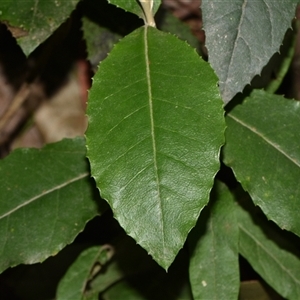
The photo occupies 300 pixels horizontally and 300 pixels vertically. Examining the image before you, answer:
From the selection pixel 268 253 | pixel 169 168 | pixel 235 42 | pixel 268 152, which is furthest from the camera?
pixel 268 253

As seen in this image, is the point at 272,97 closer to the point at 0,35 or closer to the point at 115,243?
the point at 115,243

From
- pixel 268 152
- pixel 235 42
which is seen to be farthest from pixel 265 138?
pixel 235 42

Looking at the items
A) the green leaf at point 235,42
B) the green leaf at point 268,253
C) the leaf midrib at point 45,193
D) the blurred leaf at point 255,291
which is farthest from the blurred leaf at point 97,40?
the blurred leaf at point 255,291

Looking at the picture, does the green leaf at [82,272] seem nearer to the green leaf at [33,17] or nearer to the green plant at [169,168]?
the green plant at [169,168]

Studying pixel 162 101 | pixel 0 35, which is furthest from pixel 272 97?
pixel 0 35

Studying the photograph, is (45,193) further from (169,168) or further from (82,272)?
(169,168)

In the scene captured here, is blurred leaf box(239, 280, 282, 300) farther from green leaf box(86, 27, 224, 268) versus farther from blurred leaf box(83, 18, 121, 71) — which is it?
blurred leaf box(83, 18, 121, 71)
